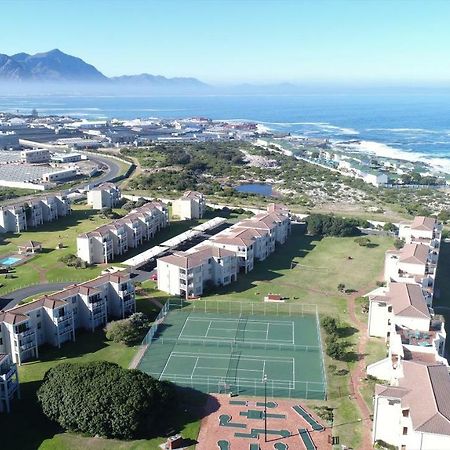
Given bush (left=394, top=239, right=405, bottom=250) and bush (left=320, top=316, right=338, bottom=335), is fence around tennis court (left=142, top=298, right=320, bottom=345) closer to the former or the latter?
bush (left=320, top=316, right=338, bottom=335)

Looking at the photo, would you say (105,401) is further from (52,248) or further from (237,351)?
(52,248)

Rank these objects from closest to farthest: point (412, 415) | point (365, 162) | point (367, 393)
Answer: point (412, 415) < point (367, 393) < point (365, 162)

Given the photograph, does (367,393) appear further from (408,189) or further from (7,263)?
(408,189)

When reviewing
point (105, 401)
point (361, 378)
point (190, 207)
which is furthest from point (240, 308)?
point (190, 207)

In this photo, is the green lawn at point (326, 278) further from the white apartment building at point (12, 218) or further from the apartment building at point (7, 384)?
the white apartment building at point (12, 218)

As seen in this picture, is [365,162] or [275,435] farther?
[365,162]

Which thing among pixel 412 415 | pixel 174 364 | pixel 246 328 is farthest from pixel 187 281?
pixel 412 415

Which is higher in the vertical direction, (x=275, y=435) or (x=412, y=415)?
(x=412, y=415)

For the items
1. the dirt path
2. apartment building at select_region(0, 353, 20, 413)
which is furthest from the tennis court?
apartment building at select_region(0, 353, 20, 413)
